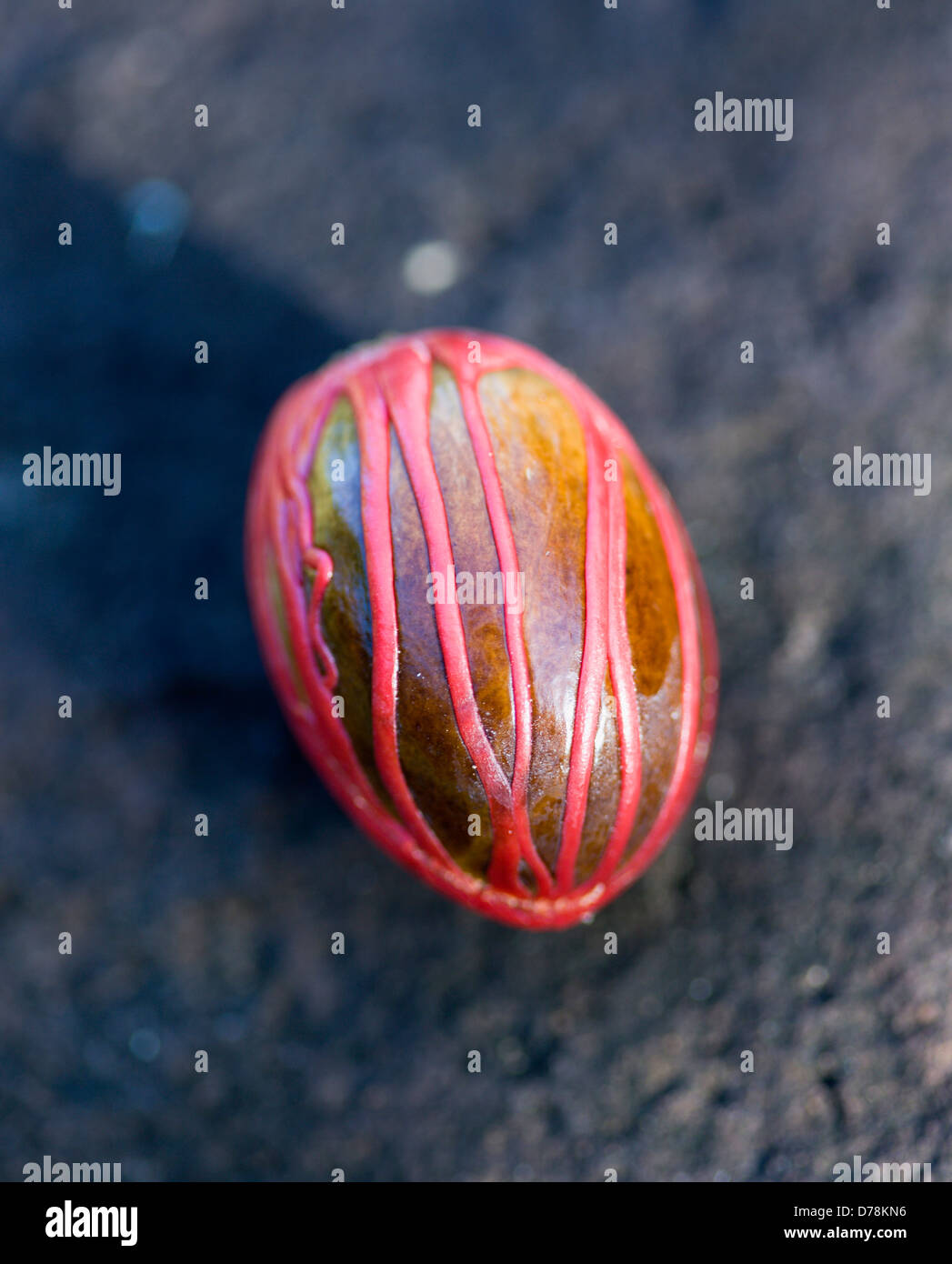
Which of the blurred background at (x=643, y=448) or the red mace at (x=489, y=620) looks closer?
the red mace at (x=489, y=620)

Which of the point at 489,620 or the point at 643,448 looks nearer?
the point at 489,620

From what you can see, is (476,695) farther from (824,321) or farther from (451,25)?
(451,25)

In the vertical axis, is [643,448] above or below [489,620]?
above
